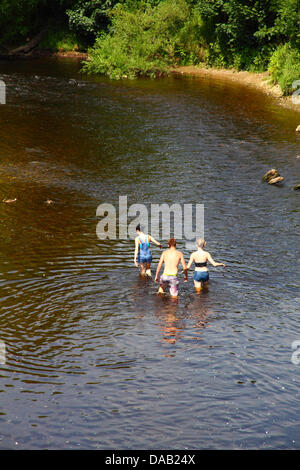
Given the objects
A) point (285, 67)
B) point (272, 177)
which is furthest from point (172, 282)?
point (285, 67)

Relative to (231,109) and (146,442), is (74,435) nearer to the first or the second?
(146,442)

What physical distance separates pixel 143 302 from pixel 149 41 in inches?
1663

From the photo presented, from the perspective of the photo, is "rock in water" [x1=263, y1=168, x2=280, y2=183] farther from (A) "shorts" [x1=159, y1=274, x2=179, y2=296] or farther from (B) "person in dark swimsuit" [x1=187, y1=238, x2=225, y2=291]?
(A) "shorts" [x1=159, y1=274, x2=179, y2=296]

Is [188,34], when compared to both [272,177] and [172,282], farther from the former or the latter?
[172,282]

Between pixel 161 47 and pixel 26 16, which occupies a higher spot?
pixel 26 16

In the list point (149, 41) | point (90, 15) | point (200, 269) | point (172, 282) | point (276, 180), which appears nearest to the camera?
point (172, 282)

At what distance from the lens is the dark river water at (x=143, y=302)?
11.3 m

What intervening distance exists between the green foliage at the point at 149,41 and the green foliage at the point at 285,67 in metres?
10.7

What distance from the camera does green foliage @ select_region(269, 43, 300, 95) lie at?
4247 centimetres

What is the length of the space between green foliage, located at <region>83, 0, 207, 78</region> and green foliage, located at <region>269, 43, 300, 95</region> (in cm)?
1074

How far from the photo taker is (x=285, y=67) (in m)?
43.5

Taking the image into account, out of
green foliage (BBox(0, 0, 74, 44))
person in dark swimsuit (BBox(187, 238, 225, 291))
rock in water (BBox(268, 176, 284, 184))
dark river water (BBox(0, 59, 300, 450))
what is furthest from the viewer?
green foliage (BBox(0, 0, 74, 44))

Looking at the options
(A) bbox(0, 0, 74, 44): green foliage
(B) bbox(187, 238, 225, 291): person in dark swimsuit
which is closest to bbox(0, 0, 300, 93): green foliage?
(A) bbox(0, 0, 74, 44): green foliage
